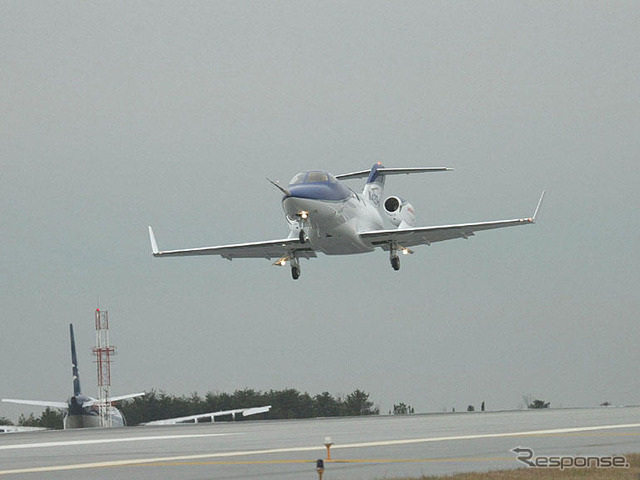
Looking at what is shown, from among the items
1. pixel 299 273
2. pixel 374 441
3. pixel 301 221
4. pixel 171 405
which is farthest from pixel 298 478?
pixel 171 405

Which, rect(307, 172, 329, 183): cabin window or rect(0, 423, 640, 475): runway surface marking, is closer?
rect(0, 423, 640, 475): runway surface marking

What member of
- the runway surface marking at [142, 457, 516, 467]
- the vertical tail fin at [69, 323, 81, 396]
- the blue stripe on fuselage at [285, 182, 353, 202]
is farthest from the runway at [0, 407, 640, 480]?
the vertical tail fin at [69, 323, 81, 396]

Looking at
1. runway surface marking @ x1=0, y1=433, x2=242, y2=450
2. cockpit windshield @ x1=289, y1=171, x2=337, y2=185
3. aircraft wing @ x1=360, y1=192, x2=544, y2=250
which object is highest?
cockpit windshield @ x1=289, y1=171, x2=337, y2=185

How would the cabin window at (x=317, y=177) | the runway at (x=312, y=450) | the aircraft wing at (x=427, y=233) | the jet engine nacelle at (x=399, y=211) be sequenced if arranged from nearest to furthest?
1. the runway at (x=312, y=450)
2. the cabin window at (x=317, y=177)
3. the aircraft wing at (x=427, y=233)
4. the jet engine nacelle at (x=399, y=211)

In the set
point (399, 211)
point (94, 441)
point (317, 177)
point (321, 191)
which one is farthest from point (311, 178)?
point (94, 441)

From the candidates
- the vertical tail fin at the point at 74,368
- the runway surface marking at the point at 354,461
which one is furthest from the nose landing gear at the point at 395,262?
the vertical tail fin at the point at 74,368

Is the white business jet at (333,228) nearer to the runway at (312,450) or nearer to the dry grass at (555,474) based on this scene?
the runway at (312,450)

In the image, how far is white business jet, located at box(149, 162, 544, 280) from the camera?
44.9 metres

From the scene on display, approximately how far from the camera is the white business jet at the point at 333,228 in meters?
44.9

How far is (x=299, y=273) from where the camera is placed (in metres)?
51.8

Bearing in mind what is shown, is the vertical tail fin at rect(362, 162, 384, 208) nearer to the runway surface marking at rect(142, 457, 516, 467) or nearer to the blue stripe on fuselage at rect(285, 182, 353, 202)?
the blue stripe on fuselage at rect(285, 182, 353, 202)

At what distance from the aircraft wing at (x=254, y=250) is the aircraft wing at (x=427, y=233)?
3276 millimetres

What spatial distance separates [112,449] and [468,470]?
11483 mm

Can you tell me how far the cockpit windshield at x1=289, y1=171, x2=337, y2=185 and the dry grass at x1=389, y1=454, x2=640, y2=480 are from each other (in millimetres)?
26382
